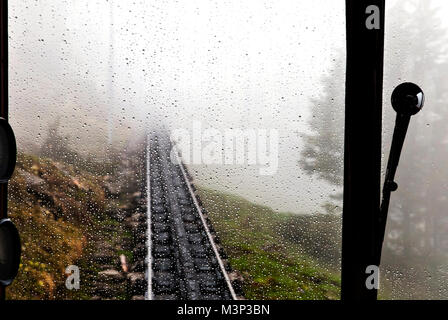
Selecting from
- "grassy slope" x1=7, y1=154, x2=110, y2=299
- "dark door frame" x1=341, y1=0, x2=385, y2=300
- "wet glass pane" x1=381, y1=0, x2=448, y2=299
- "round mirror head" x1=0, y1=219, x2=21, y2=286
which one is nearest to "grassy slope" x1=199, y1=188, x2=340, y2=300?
"dark door frame" x1=341, y1=0, x2=385, y2=300

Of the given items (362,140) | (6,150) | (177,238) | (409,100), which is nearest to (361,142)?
(362,140)

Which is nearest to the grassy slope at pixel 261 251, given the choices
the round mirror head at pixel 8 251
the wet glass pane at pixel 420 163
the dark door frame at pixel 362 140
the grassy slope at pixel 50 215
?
the dark door frame at pixel 362 140

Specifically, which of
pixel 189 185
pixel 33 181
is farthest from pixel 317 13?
pixel 33 181

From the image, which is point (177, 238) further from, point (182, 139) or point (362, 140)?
point (362, 140)

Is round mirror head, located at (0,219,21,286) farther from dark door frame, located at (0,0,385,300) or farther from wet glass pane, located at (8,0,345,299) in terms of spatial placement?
dark door frame, located at (0,0,385,300)

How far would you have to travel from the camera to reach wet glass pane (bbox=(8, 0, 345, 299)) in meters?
1.20

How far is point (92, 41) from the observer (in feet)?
3.99

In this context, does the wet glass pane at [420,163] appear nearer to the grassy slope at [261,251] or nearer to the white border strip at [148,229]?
the grassy slope at [261,251]

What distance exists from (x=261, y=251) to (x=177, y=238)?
0.29 metres

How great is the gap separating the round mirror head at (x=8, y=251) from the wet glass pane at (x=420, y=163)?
105cm

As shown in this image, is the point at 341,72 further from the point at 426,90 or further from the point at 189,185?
the point at 189,185

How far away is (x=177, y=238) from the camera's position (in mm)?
1259

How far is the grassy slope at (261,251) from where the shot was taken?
121 cm
